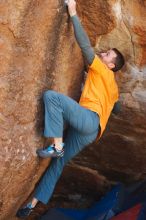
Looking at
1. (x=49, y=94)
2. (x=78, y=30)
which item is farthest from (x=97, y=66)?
(x=49, y=94)

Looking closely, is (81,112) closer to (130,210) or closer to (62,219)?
(130,210)

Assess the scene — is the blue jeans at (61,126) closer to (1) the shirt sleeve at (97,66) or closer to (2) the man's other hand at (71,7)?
(1) the shirt sleeve at (97,66)

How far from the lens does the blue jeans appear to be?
3742mm

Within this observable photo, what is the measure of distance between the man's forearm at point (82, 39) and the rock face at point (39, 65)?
0.15m

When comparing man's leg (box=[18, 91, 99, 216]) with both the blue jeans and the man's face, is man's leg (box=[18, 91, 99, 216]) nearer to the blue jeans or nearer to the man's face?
the blue jeans

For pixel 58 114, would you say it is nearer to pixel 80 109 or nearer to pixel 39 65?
pixel 80 109

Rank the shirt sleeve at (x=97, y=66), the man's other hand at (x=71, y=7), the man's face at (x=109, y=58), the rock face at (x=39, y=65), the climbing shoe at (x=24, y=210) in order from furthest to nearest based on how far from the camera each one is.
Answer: the climbing shoe at (x=24, y=210) < the man's face at (x=109, y=58) < the shirt sleeve at (x=97, y=66) < the man's other hand at (x=71, y=7) < the rock face at (x=39, y=65)

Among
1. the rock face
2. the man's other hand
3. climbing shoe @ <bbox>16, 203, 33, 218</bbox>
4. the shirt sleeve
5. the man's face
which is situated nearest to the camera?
the rock face

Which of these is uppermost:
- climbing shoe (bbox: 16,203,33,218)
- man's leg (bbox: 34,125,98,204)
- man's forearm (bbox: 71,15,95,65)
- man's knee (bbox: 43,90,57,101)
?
man's forearm (bbox: 71,15,95,65)

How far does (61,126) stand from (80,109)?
20 cm

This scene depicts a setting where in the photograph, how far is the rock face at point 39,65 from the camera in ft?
11.8

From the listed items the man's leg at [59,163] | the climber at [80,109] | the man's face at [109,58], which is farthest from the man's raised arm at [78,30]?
the man's leg at [59,163]

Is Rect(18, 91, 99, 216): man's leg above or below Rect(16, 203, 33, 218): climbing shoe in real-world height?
above

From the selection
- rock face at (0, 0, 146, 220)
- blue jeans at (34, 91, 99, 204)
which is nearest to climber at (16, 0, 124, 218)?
blue jeans at (34, 91, 99, 204)
